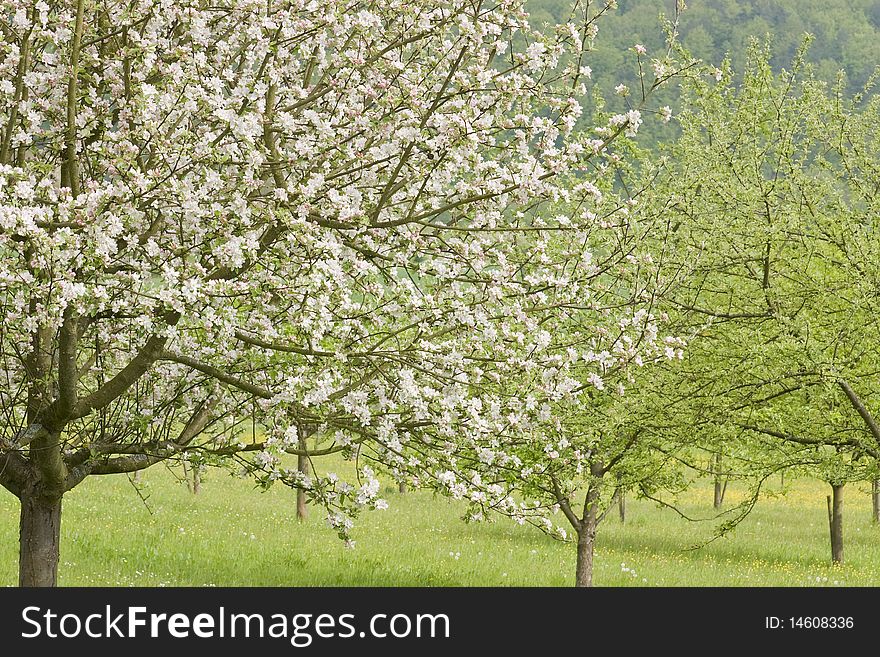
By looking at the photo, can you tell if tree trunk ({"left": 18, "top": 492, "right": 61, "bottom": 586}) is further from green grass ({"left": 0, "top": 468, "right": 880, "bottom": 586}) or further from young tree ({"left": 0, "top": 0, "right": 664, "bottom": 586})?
green grass ({"left": 0, "top": 468, "right": 880, "bottom": 586})

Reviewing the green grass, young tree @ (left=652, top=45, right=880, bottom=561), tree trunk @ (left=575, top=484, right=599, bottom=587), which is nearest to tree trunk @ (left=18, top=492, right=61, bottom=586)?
the green grass

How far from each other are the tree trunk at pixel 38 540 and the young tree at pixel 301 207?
511 millimetres

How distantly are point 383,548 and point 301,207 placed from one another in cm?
1847

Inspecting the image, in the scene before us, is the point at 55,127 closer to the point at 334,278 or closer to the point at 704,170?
the point at 334,278

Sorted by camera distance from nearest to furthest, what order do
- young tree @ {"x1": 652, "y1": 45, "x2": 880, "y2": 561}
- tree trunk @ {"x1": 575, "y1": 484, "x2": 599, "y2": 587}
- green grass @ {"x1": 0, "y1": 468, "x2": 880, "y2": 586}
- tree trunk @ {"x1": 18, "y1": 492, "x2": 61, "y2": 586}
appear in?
tree trunk @ {"x1": 18, "y1": 492, "x2": 61, "y2": 586} < young tree @ {"x1": 652, "y1": 45, "x2": 880, "y2": 561} < tree trunk @ {"x1": 575, "y1": 484, "x2": 599, "y2": 587} < green grass @ {"x1": 0, "y1": 468, "x2": 880, "y2": 586}

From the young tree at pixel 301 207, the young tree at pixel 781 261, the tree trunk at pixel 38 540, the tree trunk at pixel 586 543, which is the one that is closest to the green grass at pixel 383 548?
the tree trunk at pixel 586 543

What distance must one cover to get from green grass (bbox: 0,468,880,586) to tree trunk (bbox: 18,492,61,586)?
6748 mm

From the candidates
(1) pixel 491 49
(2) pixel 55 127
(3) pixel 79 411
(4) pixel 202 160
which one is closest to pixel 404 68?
(1) pixel 491 49

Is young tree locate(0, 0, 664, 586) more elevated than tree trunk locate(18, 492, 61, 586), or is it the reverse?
young tree locate(0, 0, 664, 586)

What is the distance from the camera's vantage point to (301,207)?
7133 millimetres

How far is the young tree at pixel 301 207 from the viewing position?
702 cm

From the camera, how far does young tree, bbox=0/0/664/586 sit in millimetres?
7016

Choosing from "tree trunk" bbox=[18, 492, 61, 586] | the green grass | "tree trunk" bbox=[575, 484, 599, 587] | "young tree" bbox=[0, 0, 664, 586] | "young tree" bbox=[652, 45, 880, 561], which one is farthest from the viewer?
the green grass

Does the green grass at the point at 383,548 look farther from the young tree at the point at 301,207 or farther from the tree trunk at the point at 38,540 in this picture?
the young tree at the point at 301,207
